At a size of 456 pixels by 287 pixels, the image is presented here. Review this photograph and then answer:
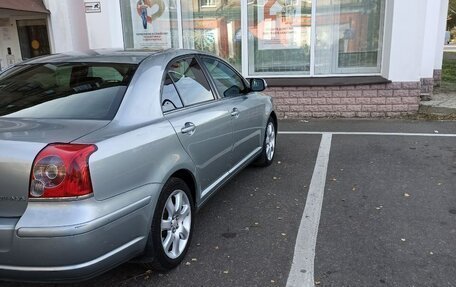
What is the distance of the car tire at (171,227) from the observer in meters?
2.86

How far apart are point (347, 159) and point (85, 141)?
4106 mm

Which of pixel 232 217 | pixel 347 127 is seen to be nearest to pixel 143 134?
pixel 232 217

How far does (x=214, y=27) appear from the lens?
30.1ft

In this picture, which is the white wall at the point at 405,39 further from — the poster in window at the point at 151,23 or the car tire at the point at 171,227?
the car tire at the point at 171,227

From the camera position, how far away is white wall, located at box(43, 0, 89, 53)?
9.49 meters

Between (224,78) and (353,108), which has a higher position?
(224,78)

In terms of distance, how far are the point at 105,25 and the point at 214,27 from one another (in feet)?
7.26

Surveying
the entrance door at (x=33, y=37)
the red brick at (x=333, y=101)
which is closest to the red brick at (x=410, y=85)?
the red brick at (x=333, y=101)

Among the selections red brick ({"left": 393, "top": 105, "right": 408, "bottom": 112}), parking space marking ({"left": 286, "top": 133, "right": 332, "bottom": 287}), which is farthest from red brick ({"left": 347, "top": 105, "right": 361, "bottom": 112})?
parking space marking ({"left": 286, "top": 133, "right": 332, "bottom": 287})

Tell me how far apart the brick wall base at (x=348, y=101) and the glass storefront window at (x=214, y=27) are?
131 cm

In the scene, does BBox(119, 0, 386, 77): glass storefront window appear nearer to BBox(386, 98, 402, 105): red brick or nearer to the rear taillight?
BBox(386, 98, 402, 105): red brick

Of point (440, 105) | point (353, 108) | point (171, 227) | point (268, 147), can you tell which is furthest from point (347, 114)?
point (171, 227)

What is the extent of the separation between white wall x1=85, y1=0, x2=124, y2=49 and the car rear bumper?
23.6 ft

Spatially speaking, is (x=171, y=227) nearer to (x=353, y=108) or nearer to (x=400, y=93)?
(x=353, y=108)
